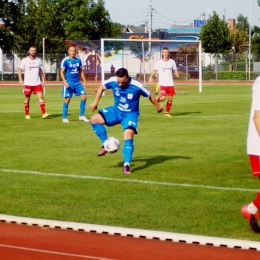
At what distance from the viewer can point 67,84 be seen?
2128 cm

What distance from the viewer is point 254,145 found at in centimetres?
729

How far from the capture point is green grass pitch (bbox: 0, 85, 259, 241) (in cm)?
827

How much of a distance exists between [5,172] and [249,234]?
5.00 m

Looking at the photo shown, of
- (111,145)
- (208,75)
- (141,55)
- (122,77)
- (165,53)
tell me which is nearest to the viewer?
(122,77)

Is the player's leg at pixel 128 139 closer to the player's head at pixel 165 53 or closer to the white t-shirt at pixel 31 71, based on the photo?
the white t-shirt at pixel 31 71

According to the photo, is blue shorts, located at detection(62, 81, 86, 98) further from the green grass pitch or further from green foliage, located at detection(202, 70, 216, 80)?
green foliage, located at detection(202, 70, 216, 80)

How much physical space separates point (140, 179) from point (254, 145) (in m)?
3.66

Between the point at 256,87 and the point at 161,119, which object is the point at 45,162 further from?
the point at 161,119

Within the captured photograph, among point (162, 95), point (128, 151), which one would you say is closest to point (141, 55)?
point (162, 95)

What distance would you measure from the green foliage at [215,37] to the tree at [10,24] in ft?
60.0

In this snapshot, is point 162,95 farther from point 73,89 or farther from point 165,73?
point 73,89

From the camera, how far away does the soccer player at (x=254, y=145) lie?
705cm

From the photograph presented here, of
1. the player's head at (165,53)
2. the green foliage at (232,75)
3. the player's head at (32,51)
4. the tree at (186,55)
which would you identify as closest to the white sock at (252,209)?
the player's head at (32,51)

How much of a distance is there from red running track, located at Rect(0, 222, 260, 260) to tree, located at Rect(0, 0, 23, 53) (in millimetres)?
70385
